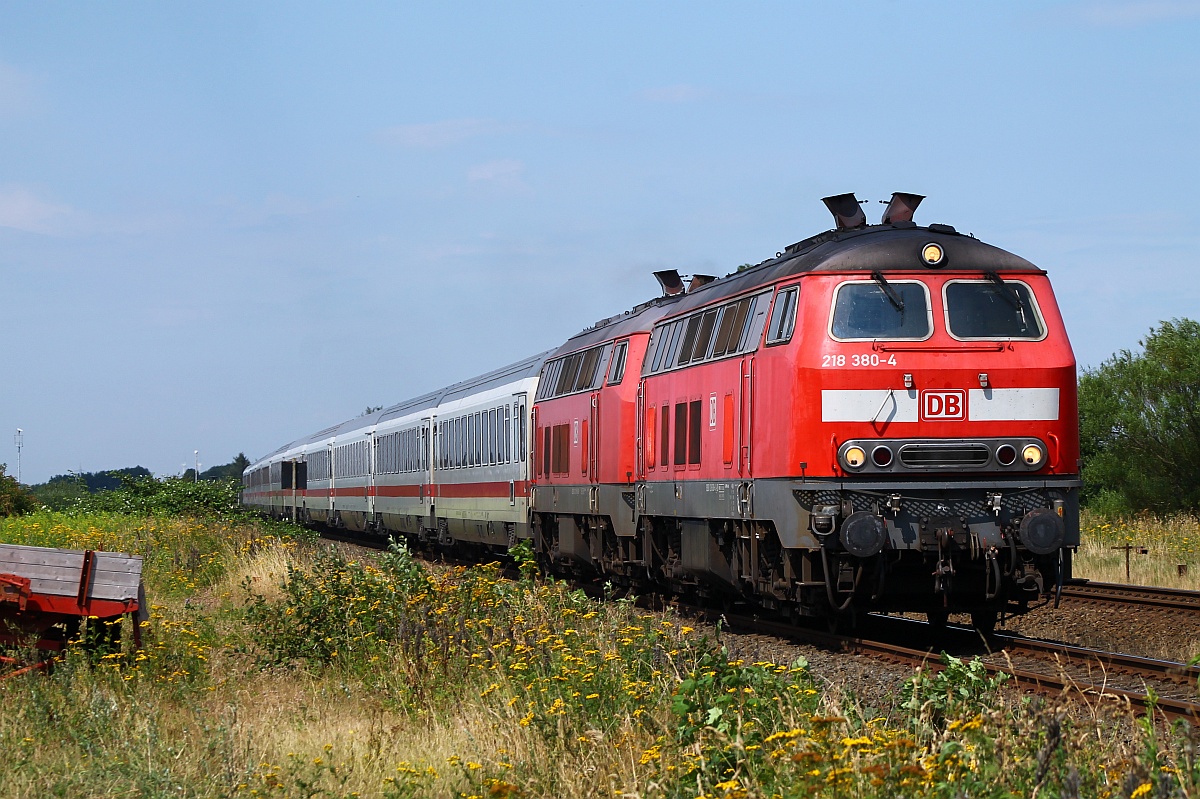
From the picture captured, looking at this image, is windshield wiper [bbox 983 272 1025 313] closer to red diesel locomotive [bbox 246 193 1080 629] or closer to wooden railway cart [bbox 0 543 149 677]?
red diesel locomotive [bbox 246 193 1080 629]

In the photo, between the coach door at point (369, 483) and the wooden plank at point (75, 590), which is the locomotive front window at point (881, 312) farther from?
the coach door at point (369, 483)

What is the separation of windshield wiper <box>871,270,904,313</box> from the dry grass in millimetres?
9064

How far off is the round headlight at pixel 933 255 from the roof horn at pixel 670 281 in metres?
7.19

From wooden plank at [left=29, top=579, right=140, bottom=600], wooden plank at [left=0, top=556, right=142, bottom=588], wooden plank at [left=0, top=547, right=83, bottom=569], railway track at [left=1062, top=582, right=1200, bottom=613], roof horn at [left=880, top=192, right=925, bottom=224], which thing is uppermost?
roof horn at [left=880, top=192, right=925, bottom=224]

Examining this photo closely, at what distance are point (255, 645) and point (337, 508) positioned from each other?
1322 inches

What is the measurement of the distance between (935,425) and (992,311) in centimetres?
121

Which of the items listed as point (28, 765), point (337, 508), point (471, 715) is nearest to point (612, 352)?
point (471, 715)

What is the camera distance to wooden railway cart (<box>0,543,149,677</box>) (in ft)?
34.4

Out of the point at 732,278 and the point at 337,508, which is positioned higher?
the point at 732,278

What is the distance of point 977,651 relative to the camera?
42.1ft

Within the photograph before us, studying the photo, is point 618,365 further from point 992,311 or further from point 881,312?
point 992,311

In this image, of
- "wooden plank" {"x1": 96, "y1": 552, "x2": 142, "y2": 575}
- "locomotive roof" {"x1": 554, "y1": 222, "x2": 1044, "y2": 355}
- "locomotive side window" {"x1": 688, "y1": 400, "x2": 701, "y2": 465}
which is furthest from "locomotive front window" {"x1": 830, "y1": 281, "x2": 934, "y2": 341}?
"wooden plank" {"x1": 96, "y1": 552, "x2": 142, "y2": 575}

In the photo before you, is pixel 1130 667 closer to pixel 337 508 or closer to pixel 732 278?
pixel 732 278

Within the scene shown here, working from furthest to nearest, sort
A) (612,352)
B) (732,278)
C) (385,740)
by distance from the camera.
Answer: (612,352) < (732,278) < (385,740)
